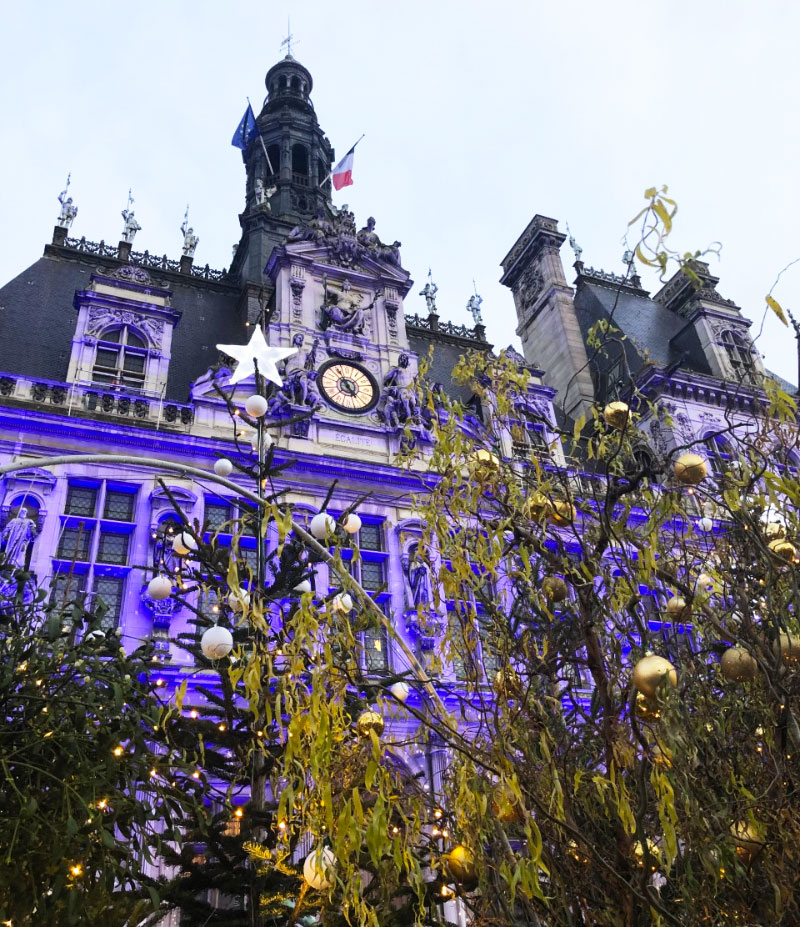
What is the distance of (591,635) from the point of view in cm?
548

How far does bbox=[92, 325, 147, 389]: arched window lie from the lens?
65.7 feet

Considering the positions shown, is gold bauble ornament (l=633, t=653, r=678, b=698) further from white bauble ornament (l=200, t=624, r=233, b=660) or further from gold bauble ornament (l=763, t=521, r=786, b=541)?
white bauble ornament (l=200, t=624, r=233, b=660)

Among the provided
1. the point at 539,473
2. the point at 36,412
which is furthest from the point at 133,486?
the point at 539,473

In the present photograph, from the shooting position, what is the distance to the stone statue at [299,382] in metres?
20.5

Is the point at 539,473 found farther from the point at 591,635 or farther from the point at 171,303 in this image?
the point at 171,303

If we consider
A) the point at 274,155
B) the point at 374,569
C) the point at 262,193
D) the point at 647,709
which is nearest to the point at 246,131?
the point at 274,155

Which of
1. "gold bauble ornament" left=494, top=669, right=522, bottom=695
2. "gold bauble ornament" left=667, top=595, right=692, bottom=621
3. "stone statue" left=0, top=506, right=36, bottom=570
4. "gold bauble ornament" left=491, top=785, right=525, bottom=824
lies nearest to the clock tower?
"stone statue" left=0, top=506, right=36, bottom=570

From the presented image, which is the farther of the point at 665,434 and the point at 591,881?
the point at 665,434

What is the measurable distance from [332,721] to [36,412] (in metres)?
14.6

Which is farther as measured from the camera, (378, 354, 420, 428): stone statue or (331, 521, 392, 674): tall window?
(378, 354, 420, 428): stone statue

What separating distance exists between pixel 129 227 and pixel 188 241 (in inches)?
77.7

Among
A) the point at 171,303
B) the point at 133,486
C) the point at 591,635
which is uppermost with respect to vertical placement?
A: the point at 171,303

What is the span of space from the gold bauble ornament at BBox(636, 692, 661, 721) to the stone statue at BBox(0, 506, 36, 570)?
44.6 feet

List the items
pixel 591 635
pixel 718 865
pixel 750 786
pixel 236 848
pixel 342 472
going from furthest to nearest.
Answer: pixel 342 472
pixel 236 848
pixel 750 786
pixel 591 635
pixel 718 865
